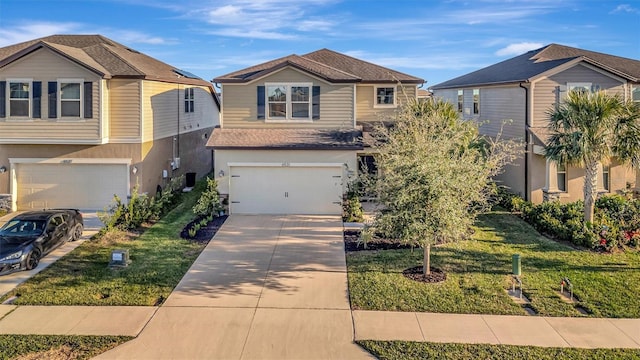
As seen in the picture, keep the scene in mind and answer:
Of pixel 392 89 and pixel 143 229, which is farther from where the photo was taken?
pixel 392 89

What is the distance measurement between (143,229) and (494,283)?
36.9 feet

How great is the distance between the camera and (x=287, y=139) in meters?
19.2

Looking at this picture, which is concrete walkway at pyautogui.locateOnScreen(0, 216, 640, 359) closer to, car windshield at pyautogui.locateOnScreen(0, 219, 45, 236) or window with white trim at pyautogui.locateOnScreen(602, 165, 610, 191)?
car windshield at pyautogui.locateOnScreen(0, 219, 45, 236)

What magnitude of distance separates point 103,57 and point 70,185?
5271mm

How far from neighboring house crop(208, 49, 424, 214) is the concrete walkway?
6954 millimetres

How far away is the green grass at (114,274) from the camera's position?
10758 millimetres

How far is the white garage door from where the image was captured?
19.0 metres

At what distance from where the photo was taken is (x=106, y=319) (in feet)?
31.8

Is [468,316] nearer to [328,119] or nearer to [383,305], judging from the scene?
[383,305]

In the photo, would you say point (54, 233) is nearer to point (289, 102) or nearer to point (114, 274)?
point (114, 274)

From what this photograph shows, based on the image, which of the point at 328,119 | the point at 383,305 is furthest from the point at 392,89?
the point at 383,305

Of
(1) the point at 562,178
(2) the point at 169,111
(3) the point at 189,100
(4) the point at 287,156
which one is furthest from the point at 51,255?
(1) the point at 562,178

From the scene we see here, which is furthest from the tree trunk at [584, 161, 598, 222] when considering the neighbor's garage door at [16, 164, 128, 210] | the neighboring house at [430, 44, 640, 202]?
the neighbor's garage door at [16, 164, 128, 210]

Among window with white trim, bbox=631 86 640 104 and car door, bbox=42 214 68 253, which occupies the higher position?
window with white trim, bbox=631 86 640 104
